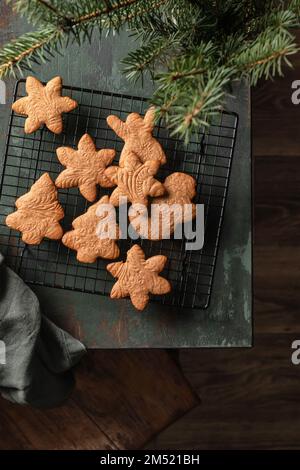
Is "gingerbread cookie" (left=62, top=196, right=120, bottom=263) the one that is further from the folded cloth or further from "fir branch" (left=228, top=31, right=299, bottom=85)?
"fir branch" (left=228, top=31, right=299, bottom=85)

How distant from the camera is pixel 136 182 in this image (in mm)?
1166

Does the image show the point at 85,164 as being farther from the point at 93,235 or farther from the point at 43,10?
the point at 43,10

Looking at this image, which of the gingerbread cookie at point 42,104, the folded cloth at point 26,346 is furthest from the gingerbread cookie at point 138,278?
the gingerbread cookie at point 42,104

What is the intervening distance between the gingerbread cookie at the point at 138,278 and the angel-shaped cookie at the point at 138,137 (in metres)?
0.16

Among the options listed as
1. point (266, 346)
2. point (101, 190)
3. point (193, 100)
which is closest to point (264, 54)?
point (193, 100)

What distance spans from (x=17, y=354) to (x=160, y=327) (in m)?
0.26

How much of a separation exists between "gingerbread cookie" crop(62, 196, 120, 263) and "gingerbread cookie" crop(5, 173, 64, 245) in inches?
1.2

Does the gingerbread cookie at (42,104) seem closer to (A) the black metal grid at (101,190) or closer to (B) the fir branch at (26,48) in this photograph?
(A) the black metal grid at (101,190)

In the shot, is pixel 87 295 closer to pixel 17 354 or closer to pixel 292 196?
pixel 17 354

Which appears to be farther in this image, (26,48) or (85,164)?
(85,164)

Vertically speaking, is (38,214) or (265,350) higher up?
(38,214)

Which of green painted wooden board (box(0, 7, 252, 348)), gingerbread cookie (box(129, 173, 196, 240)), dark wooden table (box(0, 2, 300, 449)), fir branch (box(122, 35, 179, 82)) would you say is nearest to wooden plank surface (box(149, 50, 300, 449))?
dark wooden table (box(0, 2, 300, 449))

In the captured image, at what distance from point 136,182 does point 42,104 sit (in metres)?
0.21
